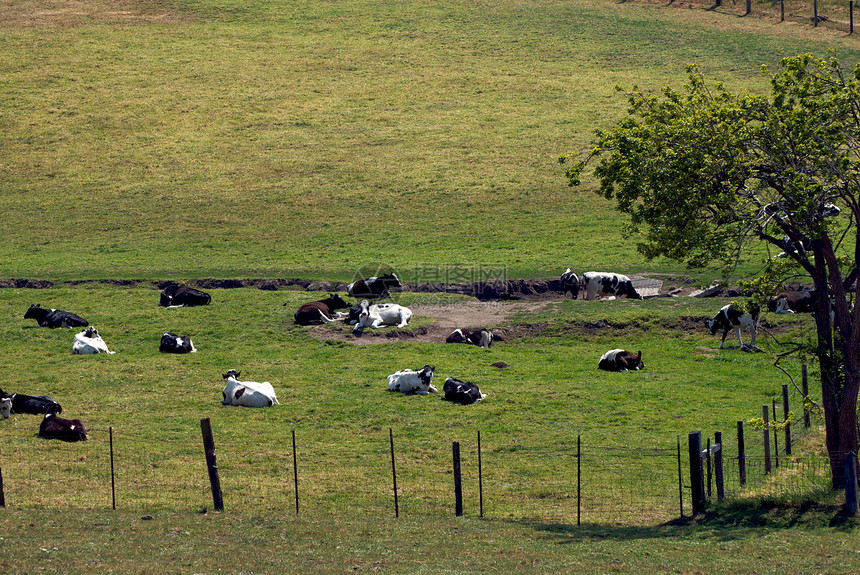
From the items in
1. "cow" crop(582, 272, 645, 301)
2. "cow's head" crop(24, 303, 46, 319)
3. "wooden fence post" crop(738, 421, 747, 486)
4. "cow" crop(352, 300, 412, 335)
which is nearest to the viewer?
"wooden fence post" crop(738, 421, 747, 486)

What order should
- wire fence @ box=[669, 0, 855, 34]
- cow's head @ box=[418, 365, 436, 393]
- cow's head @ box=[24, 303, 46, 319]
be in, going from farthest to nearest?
1. wire fence @ box=[669, 0, 855, 34]
2. cow's head @ box=[24, 303, 46, 319]
3. cow's head @ box=[418, 365, 436, 393]

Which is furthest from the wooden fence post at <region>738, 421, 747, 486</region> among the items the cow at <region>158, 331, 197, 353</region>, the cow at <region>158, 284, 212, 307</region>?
the cow at <region>158, 284, 212, 307</region>

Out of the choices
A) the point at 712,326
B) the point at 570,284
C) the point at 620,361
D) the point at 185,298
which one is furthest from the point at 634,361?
the point at 185,298

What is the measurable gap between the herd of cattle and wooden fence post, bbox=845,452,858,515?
3.15 metres

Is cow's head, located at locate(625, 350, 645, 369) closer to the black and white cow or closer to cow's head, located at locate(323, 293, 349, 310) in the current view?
the black and white cow

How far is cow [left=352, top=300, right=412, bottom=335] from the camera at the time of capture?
29594mm

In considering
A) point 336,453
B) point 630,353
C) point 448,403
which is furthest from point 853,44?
point 336,453

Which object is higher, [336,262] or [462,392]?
[462,392]

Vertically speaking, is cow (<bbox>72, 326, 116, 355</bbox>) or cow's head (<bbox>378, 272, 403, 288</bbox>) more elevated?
cow (<bbox>72, 326, 116, 355</bbox>)

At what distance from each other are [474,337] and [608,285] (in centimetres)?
839

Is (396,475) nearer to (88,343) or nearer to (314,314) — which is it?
(314,314)

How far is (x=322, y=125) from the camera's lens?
6247cm

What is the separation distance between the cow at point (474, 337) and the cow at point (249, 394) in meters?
7.48

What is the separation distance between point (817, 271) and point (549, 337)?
1336cm
